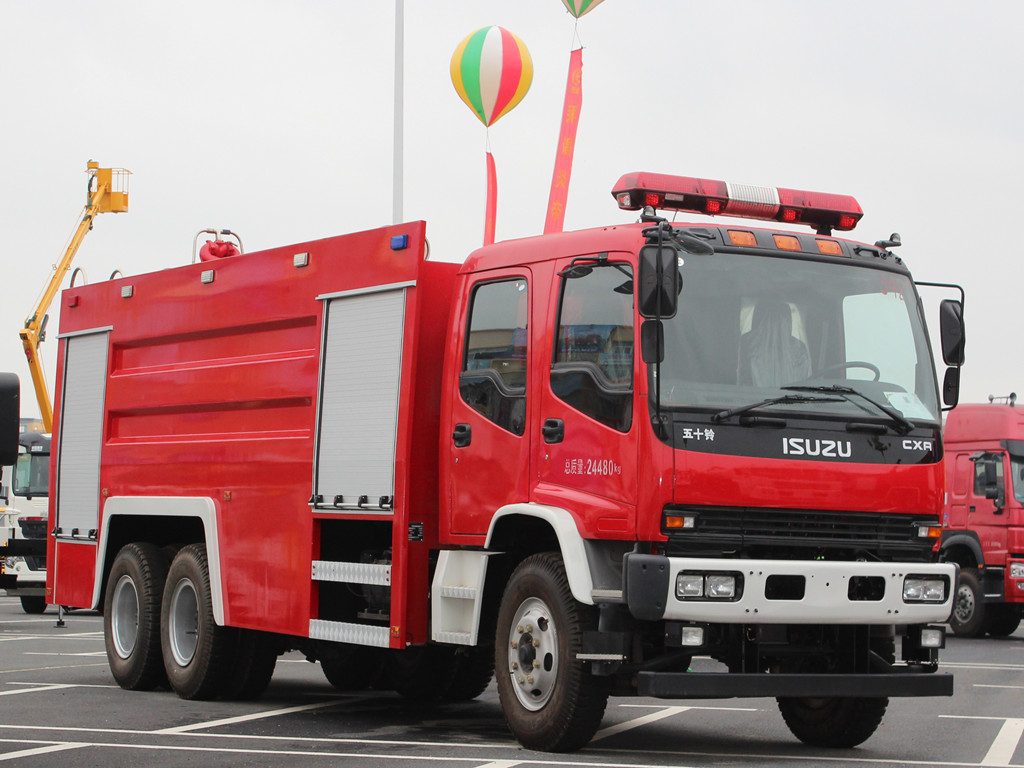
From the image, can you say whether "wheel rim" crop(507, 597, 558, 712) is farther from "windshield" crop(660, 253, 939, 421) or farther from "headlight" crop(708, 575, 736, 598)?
"windshield" crop(660, 253, 939, 421)

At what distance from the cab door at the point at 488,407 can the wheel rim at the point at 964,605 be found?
13.3 metres

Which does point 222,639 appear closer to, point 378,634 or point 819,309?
point 378,634

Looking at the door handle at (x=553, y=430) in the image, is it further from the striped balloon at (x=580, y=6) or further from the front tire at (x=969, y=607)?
the front tire at (x=969, y=607)

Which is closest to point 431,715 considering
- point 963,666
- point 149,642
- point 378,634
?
point 378,634

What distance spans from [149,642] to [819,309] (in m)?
5.99

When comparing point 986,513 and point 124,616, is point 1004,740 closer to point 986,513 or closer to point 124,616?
point 124,616

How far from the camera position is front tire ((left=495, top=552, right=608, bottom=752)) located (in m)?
8.28

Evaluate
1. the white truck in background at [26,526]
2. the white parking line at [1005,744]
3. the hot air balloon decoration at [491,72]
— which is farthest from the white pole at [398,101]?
the white parking line at [1005,744]

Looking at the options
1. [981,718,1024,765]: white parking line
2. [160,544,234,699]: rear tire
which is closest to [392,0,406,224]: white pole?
[160,544,234,699]: rear tire

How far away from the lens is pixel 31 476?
2630cm

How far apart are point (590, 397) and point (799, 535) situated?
131cm

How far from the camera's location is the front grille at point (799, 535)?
8094 mm

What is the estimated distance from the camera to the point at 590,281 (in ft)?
28.3

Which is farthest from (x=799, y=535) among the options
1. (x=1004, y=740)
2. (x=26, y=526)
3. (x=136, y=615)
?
(x=26, y=526)
